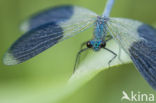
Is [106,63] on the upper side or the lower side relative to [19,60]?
lower

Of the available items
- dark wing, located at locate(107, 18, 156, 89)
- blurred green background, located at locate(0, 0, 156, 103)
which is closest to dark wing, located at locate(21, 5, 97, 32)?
blurred green background, located at locate(0, 0, 156, 103)

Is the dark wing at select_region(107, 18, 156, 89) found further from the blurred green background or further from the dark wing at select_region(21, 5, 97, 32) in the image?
the dark wing at select_region(21, 5, 97, 32)

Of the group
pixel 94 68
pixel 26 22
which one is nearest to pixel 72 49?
pixel 94 68

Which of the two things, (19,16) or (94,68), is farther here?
(19,16)

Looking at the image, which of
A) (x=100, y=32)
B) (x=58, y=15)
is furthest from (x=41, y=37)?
(x=58, y=15)

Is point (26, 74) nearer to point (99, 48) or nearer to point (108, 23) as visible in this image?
point (99, 48)

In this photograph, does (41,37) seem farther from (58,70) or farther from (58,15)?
(58,15)
